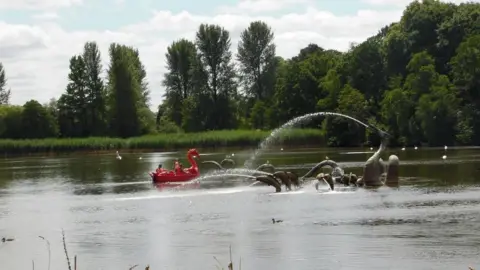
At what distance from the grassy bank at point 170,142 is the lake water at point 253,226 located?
60.1 metres

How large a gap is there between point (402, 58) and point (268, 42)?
32017mm

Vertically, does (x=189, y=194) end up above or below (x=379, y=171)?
below

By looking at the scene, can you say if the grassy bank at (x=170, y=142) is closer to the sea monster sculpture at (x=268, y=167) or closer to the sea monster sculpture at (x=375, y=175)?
the sea monster sculpture at (x=268, y=167)

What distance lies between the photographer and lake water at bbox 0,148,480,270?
22.6 metres

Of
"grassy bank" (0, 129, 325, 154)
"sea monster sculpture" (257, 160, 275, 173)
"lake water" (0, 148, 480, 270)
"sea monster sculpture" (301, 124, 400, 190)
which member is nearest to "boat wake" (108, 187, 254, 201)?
"lake water" (0, 148, 480, 270)

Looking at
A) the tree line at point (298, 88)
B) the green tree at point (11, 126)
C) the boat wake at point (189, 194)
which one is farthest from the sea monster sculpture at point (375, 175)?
the green tree at point (11, 126)

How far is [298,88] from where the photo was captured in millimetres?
123812

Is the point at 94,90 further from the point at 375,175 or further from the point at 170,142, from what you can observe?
the point at 375,175

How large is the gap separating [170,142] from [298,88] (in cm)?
1996

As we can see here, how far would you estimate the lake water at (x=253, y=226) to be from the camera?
2261cm

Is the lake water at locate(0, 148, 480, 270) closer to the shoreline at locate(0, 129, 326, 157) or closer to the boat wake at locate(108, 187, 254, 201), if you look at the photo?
the boat wake at locate(108, 187, 254, 201)

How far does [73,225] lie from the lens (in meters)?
33.0

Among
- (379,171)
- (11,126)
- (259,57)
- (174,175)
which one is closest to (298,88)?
(259,57)

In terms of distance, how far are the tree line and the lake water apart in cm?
4909
